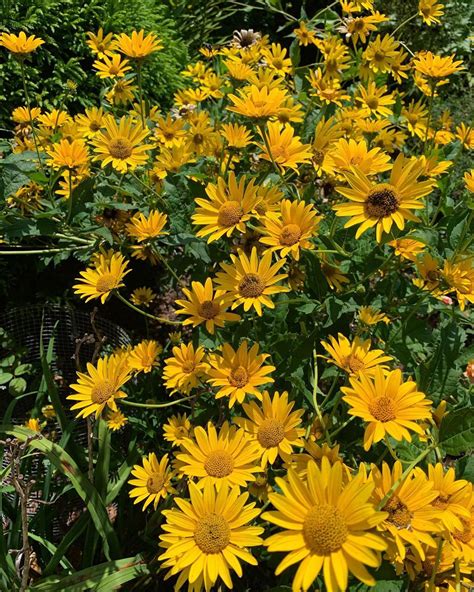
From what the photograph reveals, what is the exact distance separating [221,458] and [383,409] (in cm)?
34

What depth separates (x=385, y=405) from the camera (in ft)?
3.55

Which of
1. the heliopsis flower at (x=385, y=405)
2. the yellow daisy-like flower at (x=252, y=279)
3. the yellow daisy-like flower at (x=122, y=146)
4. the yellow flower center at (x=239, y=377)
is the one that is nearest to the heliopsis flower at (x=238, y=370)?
the yellow flower center at (x=239, y=377)

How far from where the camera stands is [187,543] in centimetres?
103

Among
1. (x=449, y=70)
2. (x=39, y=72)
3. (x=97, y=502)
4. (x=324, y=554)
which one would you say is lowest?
(x=97, y=502)

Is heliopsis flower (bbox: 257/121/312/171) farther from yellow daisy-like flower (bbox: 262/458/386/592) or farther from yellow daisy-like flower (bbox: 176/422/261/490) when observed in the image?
yellow daisy-like flower (bbox: 262/458/386/592)

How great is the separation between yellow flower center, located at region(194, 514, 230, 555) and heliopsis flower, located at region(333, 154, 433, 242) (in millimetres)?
662

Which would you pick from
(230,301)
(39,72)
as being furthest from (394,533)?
(39,72)

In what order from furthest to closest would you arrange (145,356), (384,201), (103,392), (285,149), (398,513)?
(145,356) → (285,149) → (103,392) → (384,201) → (398,513)

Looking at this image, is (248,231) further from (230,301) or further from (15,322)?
(15,322)

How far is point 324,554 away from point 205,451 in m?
0.37

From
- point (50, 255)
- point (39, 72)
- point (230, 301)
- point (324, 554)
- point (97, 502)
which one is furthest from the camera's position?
point (39, 72)

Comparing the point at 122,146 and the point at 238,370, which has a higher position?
the point at 122,146

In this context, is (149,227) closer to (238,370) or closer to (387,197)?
(238,370)

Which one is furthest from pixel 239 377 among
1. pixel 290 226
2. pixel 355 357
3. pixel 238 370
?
pixel 290 226
